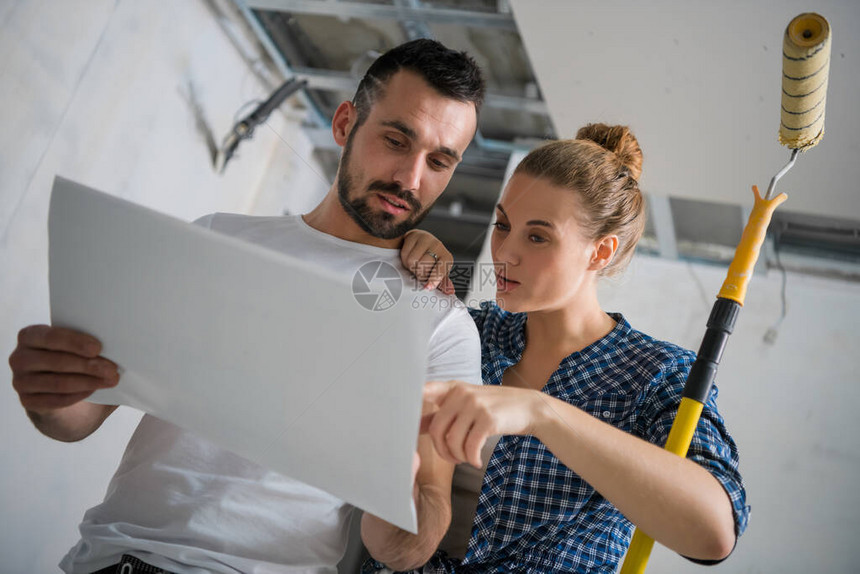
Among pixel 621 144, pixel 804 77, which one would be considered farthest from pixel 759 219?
pixel 621 144

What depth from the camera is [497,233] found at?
1385 millimetres

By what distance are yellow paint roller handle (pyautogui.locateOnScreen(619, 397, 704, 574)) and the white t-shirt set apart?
311mm

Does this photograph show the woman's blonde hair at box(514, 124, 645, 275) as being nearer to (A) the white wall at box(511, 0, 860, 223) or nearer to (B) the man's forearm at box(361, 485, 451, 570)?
(A) the white wall at box(511, 0, 860, 223)

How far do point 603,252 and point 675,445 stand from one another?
533 millimetres

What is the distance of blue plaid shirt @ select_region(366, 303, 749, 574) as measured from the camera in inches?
42.2

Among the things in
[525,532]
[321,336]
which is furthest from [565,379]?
[321,336]

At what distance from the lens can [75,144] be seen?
7.30 ft

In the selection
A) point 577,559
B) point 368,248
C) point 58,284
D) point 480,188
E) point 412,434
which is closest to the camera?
point 412,434

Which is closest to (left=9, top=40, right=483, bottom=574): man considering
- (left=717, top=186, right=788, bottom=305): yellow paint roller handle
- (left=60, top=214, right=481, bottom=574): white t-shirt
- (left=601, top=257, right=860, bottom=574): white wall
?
(left=60, top=214, right=481, bottom=574): white t-shirt

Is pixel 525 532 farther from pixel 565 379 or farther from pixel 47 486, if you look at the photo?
pixel 47 486

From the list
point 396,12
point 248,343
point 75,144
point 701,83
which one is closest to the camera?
point 248,343

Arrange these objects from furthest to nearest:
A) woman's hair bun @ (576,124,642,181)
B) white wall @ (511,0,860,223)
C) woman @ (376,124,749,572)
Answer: white wall @ (511,0,860,223) < woman's hair bun @ (576,124,642,181) < woman @ (376,124,749,572)

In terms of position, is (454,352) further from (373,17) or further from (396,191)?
(373,17)

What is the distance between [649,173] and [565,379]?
150 centimetres
